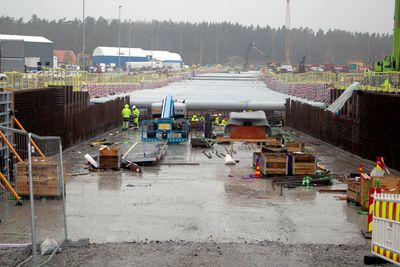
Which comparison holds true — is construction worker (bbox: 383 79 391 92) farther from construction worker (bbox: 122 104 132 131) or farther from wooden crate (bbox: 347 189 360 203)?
construction worker (bbox: 122 104 132 131)

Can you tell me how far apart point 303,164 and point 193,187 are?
4.35 m

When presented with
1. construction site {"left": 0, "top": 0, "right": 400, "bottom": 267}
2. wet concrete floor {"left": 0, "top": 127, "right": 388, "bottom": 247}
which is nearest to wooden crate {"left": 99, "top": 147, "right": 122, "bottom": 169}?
construction site {"left": 0, "top": 0, "right": 400, "bottom": 267}

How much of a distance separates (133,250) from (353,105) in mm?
22770

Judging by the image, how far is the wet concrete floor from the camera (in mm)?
14719

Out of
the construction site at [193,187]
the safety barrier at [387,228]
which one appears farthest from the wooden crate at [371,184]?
the safety barrier at [387,228]

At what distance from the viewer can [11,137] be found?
20.6 metres

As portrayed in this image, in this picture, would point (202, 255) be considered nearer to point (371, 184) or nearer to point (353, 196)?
point (371, 184)

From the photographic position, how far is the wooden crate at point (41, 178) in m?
17.8

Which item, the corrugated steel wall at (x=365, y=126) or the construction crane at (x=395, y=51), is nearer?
the corrugated steel wall at (x=365, y=126)

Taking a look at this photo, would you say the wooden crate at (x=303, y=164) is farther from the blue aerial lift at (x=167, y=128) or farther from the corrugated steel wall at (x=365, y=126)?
the blue aerial lift at (x=167, y=128)

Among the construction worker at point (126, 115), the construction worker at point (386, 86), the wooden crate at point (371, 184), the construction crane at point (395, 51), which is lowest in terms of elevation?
the construction worker at point (126, 115)

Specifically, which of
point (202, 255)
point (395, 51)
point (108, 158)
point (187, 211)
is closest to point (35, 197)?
point (187, 211)

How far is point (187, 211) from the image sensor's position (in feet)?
58.0

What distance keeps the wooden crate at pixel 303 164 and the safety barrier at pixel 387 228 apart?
41.2ft
